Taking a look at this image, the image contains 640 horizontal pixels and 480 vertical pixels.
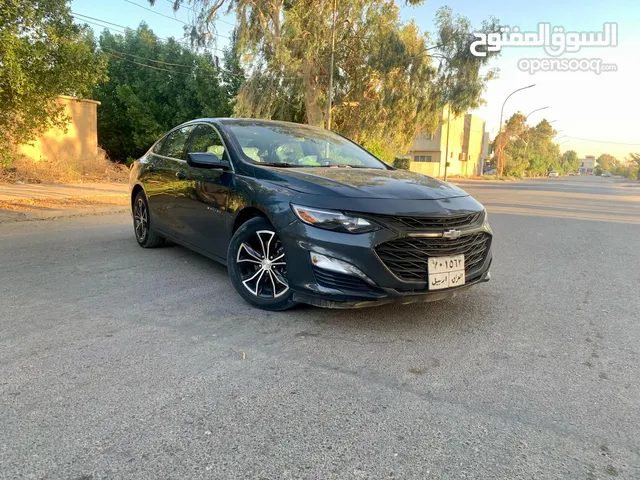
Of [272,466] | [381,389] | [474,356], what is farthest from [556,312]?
[272,466]

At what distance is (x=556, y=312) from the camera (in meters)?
4.05

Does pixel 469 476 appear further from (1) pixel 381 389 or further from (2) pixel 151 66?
(2) pixel 151 66

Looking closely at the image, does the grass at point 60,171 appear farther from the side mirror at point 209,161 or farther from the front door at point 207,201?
the side mirror at point 209,161

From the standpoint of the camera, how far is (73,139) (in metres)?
16.6

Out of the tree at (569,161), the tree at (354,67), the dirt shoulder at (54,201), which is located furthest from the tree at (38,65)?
the tree at (569,161)

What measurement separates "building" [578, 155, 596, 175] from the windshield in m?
207

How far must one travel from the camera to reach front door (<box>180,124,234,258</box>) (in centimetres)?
418

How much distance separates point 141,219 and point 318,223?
12.0ft

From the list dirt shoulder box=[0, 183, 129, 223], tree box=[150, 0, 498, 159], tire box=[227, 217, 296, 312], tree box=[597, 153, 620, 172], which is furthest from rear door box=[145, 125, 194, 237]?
tree box=[597, 153, 620, 172]

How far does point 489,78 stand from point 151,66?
65.4 feet

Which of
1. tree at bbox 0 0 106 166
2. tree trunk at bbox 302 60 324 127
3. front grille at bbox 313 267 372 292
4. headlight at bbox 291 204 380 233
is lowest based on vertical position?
front grille at bbox 313 267 372 292

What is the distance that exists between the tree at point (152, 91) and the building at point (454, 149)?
2784 cm

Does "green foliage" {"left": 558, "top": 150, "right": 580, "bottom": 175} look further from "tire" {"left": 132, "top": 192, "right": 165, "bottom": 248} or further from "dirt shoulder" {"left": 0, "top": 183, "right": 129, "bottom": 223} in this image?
"tire" {"left": 132, "top": 192, "right": 165, "bottom": 248}

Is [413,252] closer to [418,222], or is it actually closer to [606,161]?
[418,222]
